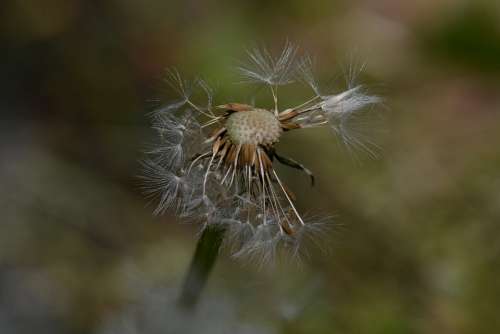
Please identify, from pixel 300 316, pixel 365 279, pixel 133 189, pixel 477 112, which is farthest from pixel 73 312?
pixel 477 112

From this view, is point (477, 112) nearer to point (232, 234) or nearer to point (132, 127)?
point (132, 127)

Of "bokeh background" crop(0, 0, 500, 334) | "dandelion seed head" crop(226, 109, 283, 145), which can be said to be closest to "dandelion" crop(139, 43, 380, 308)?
"dandelion seed head" crop(226, 109, 283, 145)

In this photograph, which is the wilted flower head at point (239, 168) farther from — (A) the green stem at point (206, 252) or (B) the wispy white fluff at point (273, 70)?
(B) the wispy white fluff at point (273, 70)

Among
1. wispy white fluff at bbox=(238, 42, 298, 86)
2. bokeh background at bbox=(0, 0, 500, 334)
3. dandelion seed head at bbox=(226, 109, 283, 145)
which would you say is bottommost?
bokeh background at bbox=(0, 0, 500, 334)

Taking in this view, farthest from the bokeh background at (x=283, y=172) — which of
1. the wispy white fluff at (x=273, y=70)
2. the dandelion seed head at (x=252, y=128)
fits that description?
the dandelion seed head at (x=252, y=128)

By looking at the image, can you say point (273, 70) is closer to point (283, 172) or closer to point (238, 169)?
point (238, 169)

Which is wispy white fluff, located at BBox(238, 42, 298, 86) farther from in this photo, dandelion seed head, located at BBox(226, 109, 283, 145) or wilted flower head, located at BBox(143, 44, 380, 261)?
dandelion seed head, located at BBox(226, 109, 283, 145)

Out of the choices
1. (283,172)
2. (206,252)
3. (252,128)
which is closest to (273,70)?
(252,128)
